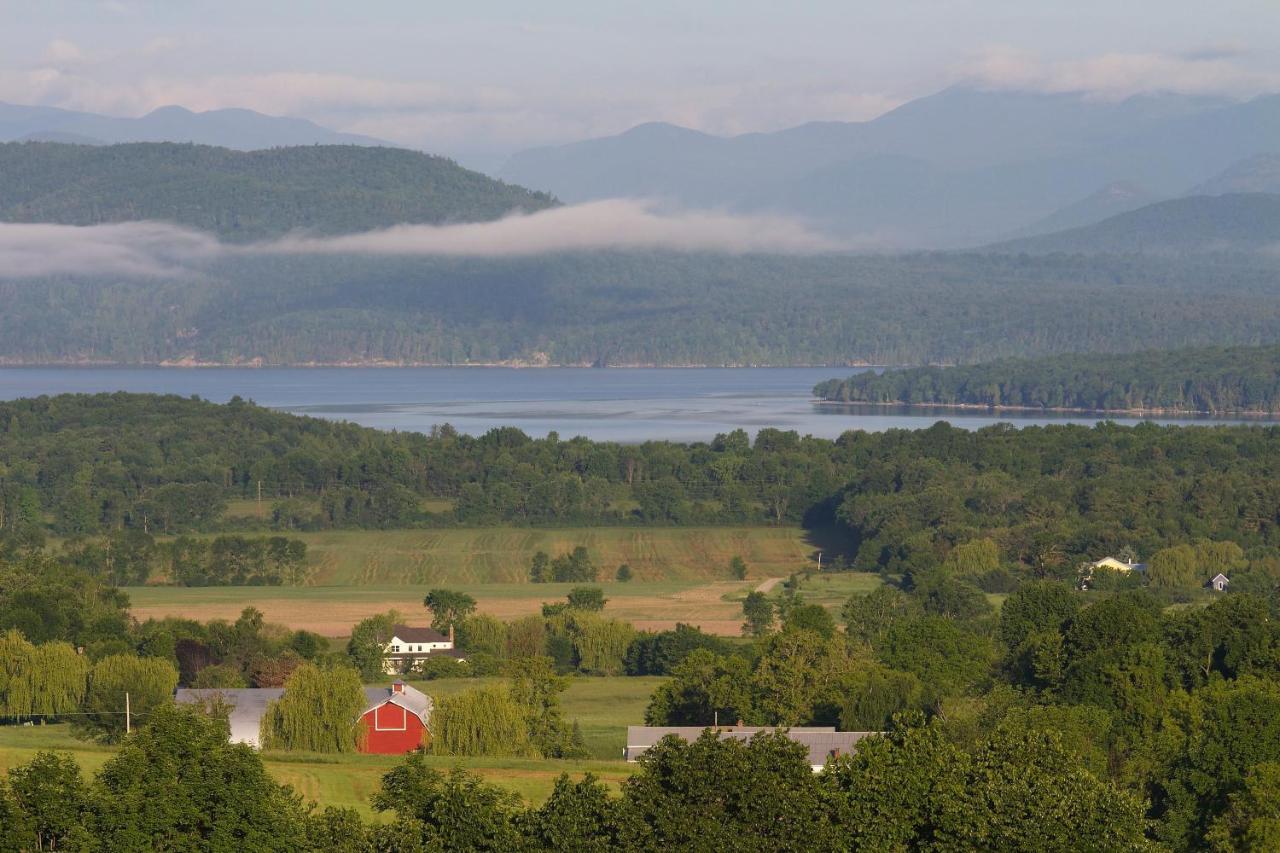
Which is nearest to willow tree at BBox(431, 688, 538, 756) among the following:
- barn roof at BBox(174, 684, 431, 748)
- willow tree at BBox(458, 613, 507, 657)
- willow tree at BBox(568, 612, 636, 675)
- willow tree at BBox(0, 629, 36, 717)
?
barn roof at BBox(174, 684, 431, 748)

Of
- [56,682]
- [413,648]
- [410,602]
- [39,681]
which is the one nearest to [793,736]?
[56,682]

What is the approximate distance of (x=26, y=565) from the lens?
63.3 m

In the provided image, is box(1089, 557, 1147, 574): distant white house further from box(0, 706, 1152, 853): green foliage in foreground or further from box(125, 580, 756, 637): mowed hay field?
box(0, 706, 1152, 853): green foliage in foreground

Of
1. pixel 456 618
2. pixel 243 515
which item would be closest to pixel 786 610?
pixel 456 618

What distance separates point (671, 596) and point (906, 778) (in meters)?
43.3

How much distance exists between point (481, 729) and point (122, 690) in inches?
346

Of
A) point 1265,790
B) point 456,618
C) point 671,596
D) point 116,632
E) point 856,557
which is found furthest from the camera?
point 856,557

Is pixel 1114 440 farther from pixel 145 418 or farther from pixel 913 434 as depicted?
pixel 145 418

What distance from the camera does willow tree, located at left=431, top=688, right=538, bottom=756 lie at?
3975cm

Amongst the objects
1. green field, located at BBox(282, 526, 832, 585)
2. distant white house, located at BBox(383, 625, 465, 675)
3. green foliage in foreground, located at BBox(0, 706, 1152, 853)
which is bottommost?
green field, located at BBox(282, 526, 832, 585)

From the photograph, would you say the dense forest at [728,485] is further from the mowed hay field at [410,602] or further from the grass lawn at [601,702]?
the grass lawn at [601,702]

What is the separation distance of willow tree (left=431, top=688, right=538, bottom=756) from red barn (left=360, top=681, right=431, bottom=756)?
3.11 ft

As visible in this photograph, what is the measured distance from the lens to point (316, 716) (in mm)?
41031

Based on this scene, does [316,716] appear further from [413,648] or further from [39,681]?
[413,648]
